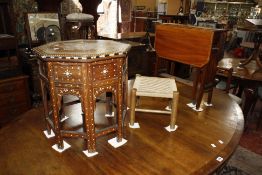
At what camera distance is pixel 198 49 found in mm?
1905

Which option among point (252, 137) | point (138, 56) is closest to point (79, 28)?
point (138, 56)

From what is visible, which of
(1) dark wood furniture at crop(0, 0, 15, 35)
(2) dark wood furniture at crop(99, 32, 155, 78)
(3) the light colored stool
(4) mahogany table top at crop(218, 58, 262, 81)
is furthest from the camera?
(2) dark wood furniture at crop(99, 32, 155, 78)

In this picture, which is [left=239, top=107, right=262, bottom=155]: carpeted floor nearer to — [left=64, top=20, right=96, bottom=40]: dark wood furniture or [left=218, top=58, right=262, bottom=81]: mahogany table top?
[left=218, top=58, right=262, bottom=81]: mahogany table top

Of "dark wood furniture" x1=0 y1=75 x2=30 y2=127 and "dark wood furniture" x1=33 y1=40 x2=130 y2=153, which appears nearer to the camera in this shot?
"dark wood furniture" x1=33 y1=40 x2=130 y2=153

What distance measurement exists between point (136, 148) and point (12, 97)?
79.9 inches

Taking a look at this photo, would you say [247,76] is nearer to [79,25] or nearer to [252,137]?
[252,137]

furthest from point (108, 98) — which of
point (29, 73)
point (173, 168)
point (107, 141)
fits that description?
point (29, 73)

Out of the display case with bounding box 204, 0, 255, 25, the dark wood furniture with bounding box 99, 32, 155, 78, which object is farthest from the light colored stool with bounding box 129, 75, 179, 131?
the display case with bounding box 204, 0, 255, 25

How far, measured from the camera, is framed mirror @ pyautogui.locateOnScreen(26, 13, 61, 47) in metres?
2.87

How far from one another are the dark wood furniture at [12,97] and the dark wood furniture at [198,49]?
5.97 ft

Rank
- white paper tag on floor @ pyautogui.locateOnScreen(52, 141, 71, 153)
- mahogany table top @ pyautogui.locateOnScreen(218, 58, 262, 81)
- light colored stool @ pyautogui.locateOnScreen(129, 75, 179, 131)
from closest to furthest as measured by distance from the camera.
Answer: white paper tag on floor @ pyautogui.locateOnScreen(52, 141, 71, 153), light colored stool @ pyautogui.locateOnScreen(129, 75, 179, 131), mahogany table top @ pyautogui.locateOnScreen(218, 58, 262, 81)

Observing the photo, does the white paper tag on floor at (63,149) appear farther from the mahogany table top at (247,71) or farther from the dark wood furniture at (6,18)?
the mahogany table top at (247,71)

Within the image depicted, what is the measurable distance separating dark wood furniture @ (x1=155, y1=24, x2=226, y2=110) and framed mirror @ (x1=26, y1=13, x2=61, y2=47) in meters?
1.52

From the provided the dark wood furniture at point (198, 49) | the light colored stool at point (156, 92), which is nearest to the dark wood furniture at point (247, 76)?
the dark wood furniture at point (198, 49)
